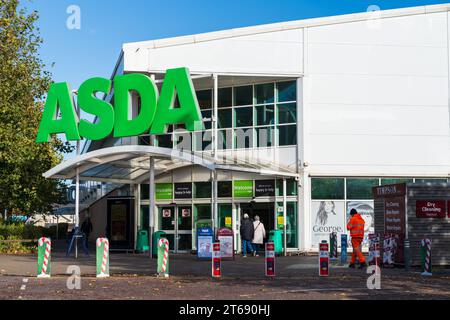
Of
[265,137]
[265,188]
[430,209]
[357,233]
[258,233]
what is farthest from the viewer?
[265,137]

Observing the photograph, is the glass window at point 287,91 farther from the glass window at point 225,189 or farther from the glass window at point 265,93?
the glass window at point 225,189

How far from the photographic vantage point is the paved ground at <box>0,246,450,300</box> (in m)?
14.2

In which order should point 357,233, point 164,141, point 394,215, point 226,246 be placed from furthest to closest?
1. point 164,141
2. point 226,246
3. point 394,215
4. point 357,233

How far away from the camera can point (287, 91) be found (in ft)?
100

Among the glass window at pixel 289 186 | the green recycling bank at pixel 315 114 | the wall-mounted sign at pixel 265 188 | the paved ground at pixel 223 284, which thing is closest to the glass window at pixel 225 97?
the green recycling bank at pixel 315 114

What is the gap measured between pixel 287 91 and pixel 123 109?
6.94 meters

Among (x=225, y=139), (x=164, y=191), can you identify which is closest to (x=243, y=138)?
(x=225, y=139)

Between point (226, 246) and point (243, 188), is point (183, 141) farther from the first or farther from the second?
point (226, 246)

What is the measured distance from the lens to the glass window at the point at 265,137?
3069 centimetres

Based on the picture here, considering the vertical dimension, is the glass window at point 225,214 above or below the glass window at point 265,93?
below

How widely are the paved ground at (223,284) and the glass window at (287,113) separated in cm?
853

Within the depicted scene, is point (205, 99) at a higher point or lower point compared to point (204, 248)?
higher

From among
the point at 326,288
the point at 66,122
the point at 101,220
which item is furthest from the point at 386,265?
the point at 101,220

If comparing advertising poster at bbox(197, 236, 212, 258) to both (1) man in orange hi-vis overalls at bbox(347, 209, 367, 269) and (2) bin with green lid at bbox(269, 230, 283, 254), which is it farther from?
(1) man in orange hi-vis overalls at bbox(347, 209, 367, 269)
